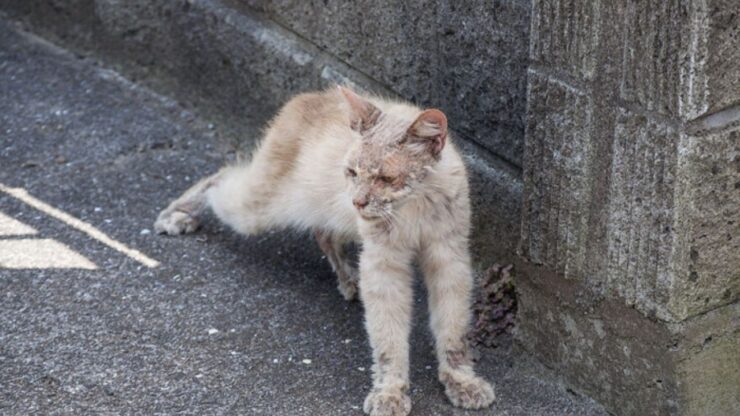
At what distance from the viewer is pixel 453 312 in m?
4.11

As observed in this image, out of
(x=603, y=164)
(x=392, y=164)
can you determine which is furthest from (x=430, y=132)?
(x=603, y=164)

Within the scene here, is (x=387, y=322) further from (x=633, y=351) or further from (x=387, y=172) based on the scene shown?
(x=633, y=351)

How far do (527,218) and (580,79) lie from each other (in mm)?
617

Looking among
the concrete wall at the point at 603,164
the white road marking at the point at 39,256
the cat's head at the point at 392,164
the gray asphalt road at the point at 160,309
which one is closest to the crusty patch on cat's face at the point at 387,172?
the cat's head at the point at 392,164

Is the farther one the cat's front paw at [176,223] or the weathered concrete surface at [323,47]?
the cat's front paw at [176,223]

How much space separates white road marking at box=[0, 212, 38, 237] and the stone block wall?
2.43m

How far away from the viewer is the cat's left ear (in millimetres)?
3675

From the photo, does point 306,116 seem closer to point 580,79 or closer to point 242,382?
point 242,382

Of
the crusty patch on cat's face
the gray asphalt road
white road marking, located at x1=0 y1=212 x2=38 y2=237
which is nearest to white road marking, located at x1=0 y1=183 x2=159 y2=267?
the gray asphalt road

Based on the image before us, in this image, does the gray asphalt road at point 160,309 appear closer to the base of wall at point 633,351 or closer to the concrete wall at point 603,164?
the base of wall at point 633,351

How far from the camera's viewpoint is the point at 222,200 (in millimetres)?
5148

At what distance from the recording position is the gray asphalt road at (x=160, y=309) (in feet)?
13.5

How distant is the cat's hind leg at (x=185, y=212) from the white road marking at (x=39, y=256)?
42 cm

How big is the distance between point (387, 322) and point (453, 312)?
0.24 metres
